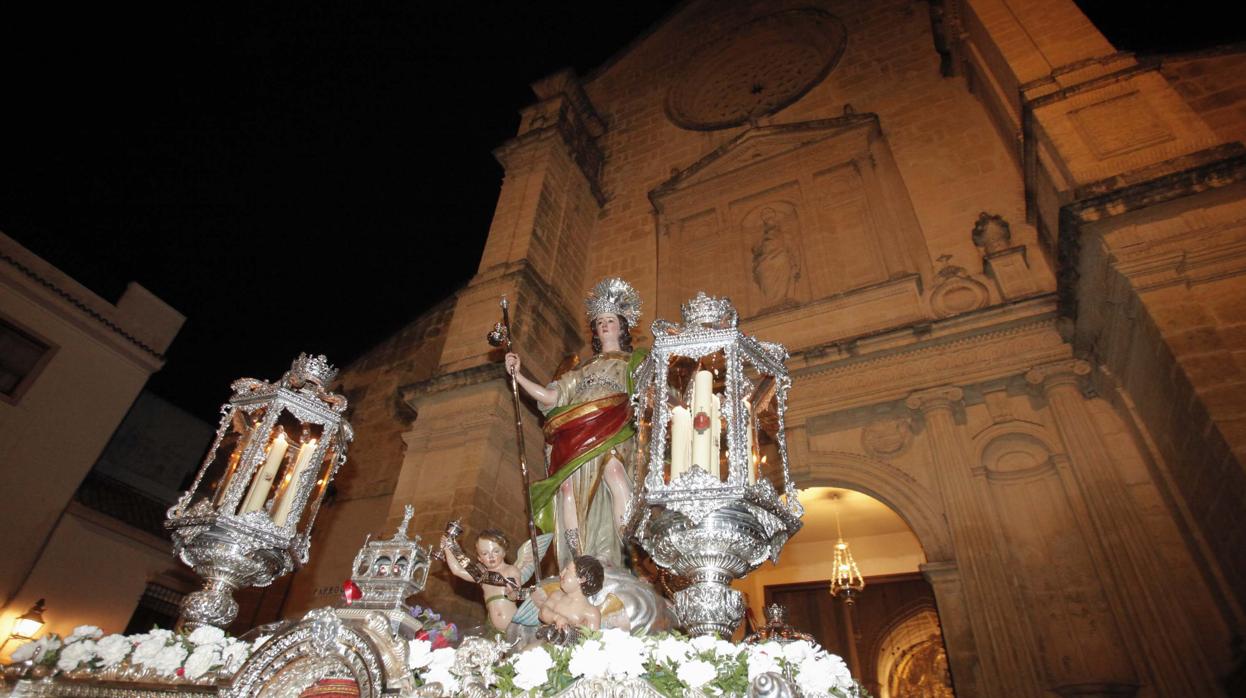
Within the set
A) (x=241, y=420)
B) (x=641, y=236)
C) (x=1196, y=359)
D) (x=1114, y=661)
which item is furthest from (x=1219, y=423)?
(x=641, y=236)

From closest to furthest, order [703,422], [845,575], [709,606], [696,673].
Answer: [696,673]
[709,606]
[703,422]
[845,575]

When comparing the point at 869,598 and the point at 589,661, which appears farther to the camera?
the point at 869,598

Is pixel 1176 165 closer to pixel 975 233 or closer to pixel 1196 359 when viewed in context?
pixel 1196 359

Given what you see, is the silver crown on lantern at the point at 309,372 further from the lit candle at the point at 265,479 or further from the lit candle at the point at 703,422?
the lit candle at the point at 703,422

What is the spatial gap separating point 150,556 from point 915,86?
1560 centimetres

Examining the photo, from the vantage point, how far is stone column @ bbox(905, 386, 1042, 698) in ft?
15.2

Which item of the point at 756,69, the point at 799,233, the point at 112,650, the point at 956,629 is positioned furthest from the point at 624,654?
the point at 756,69

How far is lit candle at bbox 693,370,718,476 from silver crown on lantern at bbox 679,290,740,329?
276mm

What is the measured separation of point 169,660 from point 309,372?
5.38ft

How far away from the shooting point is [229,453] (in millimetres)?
3455

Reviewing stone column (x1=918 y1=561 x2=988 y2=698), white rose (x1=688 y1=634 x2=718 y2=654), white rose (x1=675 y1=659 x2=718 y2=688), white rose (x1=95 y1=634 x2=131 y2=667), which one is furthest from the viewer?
stone column (x1=918 y1=561 x2=988 y2=698)

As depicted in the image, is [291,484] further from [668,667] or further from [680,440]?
[668,667]

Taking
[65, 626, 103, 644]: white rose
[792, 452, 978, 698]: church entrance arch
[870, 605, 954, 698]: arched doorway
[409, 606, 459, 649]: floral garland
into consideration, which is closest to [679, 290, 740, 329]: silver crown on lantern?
[409, 606, 459, 649]: floral garland

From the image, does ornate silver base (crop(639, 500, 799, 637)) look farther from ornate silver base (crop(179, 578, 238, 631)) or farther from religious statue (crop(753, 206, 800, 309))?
religious statue (crop(753, 206, 800, 309))
